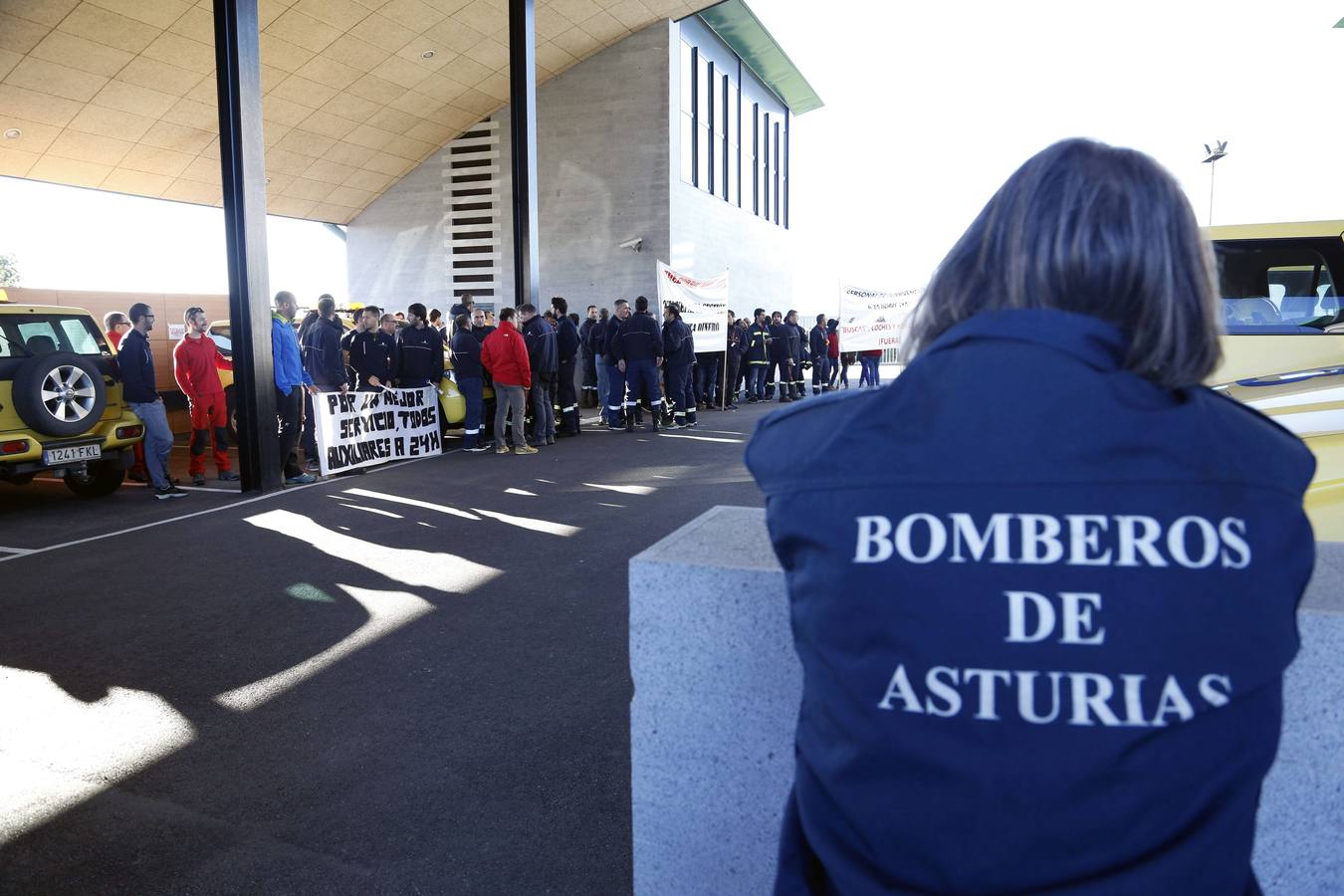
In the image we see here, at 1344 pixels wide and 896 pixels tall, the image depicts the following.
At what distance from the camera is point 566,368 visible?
548 inches

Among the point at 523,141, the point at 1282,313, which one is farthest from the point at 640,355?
the point at 1282,313

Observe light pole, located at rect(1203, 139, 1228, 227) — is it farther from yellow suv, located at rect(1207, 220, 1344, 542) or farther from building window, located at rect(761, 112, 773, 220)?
yellow suv, located at rect(1207, 220, 1344, 542)

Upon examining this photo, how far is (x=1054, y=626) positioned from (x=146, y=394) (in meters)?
9.79

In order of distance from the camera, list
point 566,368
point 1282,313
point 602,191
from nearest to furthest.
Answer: point 1282,313 → point 566,368 → point 602,191

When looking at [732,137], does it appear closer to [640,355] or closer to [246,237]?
[640,355]

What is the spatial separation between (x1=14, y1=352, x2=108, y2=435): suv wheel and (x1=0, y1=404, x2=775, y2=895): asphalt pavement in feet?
3.26

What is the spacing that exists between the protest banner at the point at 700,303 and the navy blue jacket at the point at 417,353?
391cm

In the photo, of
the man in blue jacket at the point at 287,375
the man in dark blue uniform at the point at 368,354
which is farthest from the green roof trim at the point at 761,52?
the man in blue jacket at the point at 287,375

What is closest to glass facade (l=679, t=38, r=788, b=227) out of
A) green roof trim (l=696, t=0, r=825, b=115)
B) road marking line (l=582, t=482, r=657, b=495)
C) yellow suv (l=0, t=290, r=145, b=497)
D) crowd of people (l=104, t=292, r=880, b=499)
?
green roof trim (l=696, t=0, r=825, b=115)

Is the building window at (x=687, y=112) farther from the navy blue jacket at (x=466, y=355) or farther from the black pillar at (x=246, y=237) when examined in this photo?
the black pillar at (x=246, y=237)

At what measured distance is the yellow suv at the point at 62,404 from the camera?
26.2 ft

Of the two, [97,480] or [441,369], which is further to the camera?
[441,369]

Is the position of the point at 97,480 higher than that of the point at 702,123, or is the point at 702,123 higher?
the point at 702,123

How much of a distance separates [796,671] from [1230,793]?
74cm
